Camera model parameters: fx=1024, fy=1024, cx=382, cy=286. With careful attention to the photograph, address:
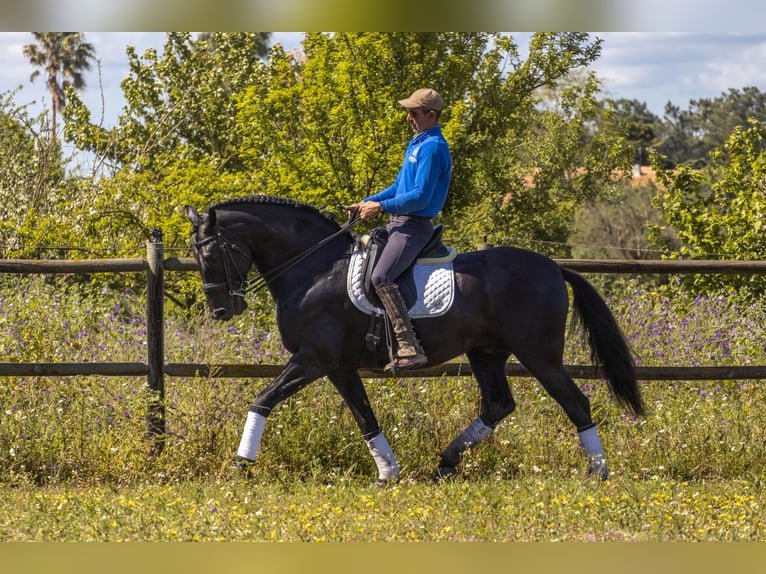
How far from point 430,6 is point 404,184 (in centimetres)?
355

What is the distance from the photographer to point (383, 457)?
729 cm

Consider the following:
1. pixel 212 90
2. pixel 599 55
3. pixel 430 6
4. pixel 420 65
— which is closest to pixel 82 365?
pixel 430 6

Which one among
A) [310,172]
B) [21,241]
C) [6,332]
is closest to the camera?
[6,332]

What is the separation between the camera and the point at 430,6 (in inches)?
134

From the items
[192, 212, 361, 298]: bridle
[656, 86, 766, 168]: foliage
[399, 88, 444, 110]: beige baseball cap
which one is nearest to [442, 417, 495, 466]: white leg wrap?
[192, 212, 361, 298]: bridle

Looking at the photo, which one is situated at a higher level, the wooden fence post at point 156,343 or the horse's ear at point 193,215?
the horse's ear at point 193,215

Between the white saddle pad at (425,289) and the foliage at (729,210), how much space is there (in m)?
7.67

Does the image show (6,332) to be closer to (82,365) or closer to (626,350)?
(82,365)

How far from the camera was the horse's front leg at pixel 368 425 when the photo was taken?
7.29 meters

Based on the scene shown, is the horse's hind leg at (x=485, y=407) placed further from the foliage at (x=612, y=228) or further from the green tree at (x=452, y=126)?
the foliage at (x=612, y=228)

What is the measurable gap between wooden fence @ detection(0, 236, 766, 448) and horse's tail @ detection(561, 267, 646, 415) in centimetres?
34

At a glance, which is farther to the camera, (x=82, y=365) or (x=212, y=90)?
(x=212, y=90)

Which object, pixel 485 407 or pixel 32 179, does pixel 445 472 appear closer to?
pixel 485 407

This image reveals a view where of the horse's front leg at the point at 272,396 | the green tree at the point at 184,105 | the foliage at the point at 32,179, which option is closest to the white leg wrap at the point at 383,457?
the horse's front leg at the point at 272,396
